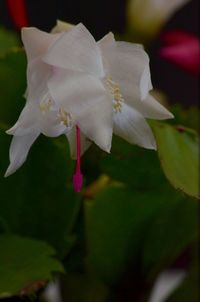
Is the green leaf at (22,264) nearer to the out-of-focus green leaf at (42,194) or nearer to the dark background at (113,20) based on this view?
the out-of-focus green leaf at (42,194)

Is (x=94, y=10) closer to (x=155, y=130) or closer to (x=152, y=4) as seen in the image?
(x=152, y=4)

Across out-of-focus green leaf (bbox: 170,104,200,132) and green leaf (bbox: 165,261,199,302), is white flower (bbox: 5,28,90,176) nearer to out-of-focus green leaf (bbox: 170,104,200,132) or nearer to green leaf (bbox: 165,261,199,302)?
out-of-focus green leaf (bbox: 170,104,200,132)

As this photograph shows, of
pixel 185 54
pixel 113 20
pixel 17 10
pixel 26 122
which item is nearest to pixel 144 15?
pixel 185 54

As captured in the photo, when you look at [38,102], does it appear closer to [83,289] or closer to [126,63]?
[126,63]

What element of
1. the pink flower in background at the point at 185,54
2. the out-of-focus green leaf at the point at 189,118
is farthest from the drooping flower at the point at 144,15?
the out-of-focus green leaf at the point at 189,118

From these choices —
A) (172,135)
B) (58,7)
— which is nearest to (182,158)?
(172,135)

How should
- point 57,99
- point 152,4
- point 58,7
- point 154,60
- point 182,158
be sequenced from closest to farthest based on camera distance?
1. point 57,99
2. point 182,158
3. point 152,4
4. point 58,7
5. point 154,60
